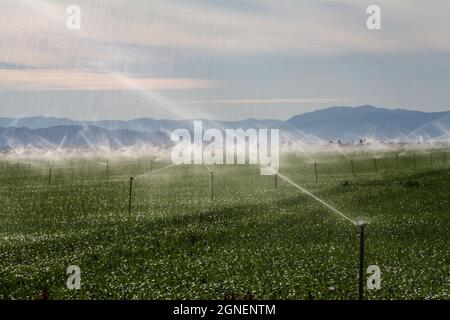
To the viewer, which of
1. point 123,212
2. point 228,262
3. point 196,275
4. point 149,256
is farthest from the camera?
point 123,212

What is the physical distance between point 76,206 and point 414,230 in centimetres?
2613

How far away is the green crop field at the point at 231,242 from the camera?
22.7 meters

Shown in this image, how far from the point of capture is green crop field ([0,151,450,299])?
893 inches

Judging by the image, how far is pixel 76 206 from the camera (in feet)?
155

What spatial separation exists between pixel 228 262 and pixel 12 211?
24877 mm

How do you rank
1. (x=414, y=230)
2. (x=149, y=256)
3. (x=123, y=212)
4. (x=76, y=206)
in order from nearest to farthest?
(x=149, y=256)
(x=414, y=230)
(x=123, y=212)
(x=76, y=206)

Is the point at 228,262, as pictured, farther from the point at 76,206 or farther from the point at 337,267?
the point at 76,206

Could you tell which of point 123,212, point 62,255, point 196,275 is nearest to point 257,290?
point 196,275

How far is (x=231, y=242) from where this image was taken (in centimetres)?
3198

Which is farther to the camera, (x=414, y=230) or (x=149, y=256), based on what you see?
(x=414, y=230)

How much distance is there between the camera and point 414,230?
111ft
